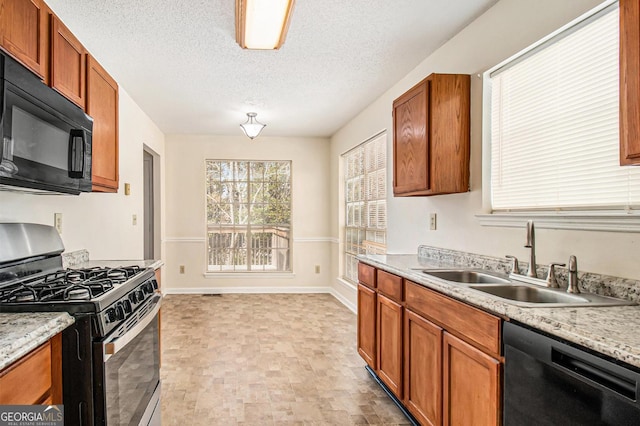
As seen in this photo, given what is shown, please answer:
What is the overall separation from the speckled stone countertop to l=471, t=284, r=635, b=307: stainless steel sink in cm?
158

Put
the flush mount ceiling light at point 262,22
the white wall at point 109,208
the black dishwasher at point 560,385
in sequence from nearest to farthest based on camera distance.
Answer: the black dishwasher at point 560,385 → the flush mount ceiling light at point 262,22 → the white wall at point 109,208

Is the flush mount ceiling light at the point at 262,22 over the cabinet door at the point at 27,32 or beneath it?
over

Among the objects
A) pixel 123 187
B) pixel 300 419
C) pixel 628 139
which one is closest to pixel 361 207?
pixel 123 187

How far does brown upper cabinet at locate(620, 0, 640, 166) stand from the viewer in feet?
4.11

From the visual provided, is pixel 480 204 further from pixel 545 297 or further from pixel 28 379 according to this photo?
pixel 28 379

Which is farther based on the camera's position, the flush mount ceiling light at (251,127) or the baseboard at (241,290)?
the baseboard at (241,290)

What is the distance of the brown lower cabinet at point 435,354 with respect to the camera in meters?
1.57

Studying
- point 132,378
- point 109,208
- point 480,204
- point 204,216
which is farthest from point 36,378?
point 204,216

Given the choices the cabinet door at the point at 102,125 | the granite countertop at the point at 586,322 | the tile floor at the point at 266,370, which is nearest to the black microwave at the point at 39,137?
the cabinet door at the point at 102,125

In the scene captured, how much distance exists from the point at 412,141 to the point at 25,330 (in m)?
2.36

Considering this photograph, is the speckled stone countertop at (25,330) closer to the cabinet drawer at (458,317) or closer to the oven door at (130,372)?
the oven door at (130,372)

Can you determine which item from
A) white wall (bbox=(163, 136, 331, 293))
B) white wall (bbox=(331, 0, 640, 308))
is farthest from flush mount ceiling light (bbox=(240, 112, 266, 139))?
white wall (bbox=(163, 136, 331, 293))

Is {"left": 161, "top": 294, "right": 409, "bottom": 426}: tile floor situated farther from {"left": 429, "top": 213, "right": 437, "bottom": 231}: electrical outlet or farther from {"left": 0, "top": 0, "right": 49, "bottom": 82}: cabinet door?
{"left": 0, "top": 0, "right": 49, "bottom": 82}: cabinet door

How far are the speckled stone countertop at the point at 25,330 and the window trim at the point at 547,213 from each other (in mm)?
2068
